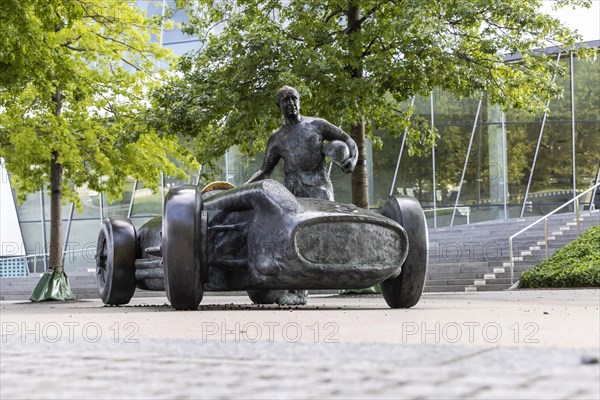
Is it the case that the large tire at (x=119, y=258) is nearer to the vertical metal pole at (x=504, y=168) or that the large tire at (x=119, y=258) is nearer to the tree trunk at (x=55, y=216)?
the tree trunk at (x=55, y=216)

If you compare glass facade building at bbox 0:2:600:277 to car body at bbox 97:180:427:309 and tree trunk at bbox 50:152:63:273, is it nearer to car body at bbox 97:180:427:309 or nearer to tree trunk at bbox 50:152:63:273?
tree trunk at bbox 50:152:63:273

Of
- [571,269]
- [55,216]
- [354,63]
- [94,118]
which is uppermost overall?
[354,63]

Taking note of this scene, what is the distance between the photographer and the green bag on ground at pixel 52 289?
18.3 metres

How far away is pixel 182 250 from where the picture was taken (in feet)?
29.0

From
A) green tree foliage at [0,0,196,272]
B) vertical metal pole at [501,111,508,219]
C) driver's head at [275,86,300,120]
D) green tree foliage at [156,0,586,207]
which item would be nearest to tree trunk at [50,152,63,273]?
green tree foliage at [0,0,196,272]

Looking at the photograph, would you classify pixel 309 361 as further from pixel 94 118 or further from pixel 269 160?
pixel 94 118

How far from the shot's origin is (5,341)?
567cm

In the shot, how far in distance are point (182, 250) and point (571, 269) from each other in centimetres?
1056

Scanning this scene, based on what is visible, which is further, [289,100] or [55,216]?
[55,216]

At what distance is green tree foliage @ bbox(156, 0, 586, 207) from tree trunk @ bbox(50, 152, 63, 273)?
159 inches

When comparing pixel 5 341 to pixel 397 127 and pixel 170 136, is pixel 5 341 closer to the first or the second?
pixel 170 136

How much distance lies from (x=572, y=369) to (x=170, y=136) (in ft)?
48.5

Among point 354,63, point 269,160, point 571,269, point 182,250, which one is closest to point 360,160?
point 354,63

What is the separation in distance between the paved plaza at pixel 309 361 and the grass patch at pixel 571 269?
35.2 ft
